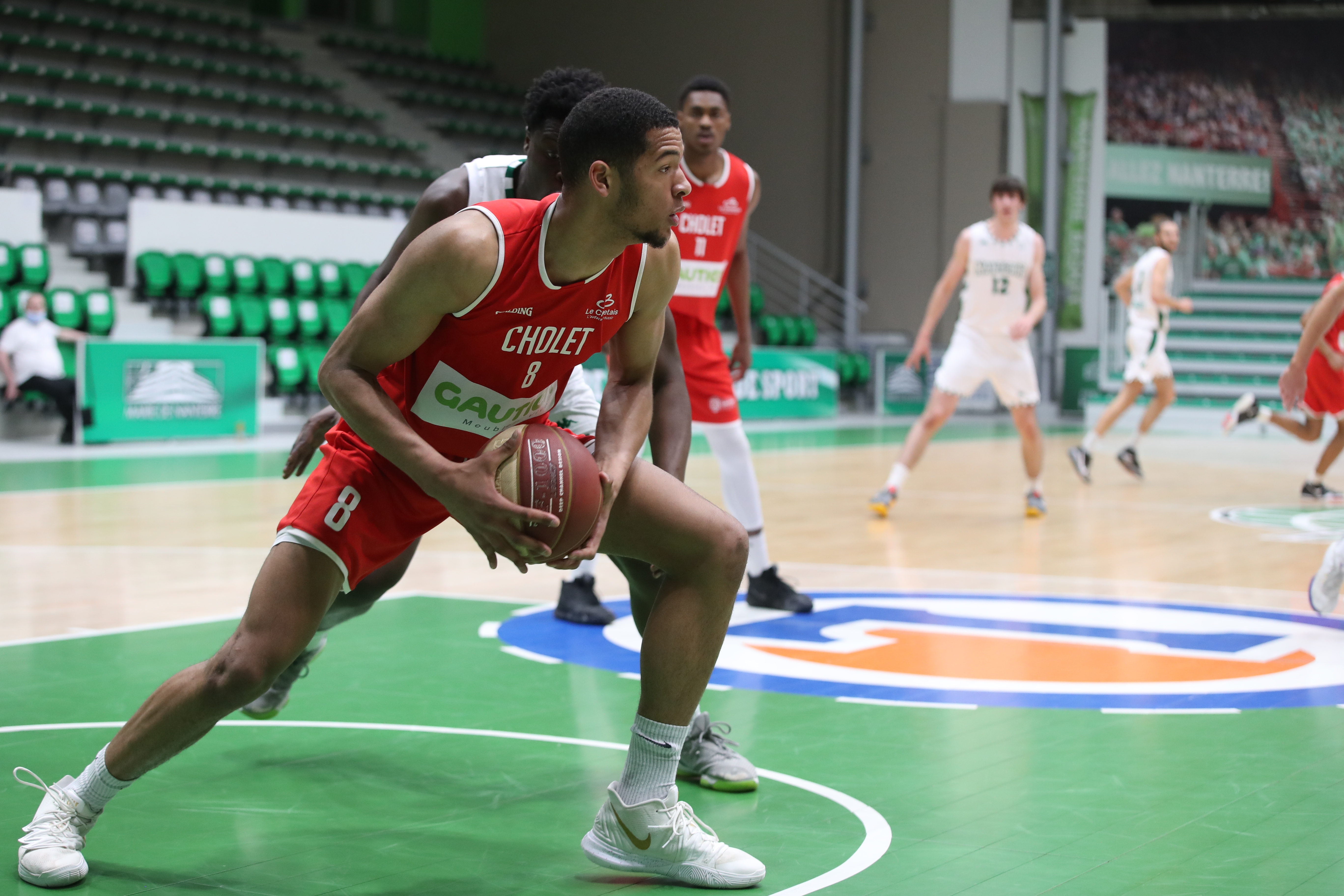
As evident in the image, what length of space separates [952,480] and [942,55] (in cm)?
1297

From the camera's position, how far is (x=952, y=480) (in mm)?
12039

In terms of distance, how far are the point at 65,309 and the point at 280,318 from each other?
2.21 metres

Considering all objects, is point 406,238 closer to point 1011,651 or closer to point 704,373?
point 704,373

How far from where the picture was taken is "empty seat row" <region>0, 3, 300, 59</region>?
63.5 feet

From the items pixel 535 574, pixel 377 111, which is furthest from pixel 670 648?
pixel 377 111

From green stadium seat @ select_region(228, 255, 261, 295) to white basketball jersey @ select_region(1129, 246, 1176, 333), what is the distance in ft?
30.0

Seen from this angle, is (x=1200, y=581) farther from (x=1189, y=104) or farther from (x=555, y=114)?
(x=1189, y=104)

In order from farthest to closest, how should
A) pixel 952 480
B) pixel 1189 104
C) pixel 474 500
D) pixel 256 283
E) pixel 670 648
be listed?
pixel 1189 104
pixel 256 283
pixel 952 480
pixel 670 648
pixel 474 500

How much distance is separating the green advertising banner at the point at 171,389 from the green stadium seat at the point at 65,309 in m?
1.14

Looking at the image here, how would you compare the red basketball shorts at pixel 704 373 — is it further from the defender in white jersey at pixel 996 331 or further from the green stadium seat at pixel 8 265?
the green stadium seat at pixel 8 265

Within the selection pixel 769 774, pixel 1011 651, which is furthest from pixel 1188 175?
pixel 769 774

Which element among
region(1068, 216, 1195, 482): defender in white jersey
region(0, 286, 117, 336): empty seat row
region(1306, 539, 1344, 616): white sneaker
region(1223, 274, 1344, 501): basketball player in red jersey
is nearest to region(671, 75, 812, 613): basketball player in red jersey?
region(1306, 539, 1344, 616): white sneaker

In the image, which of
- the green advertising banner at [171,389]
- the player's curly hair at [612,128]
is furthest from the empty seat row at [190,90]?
the player's curly hair at [612,128]

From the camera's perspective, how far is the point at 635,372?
3.26m
